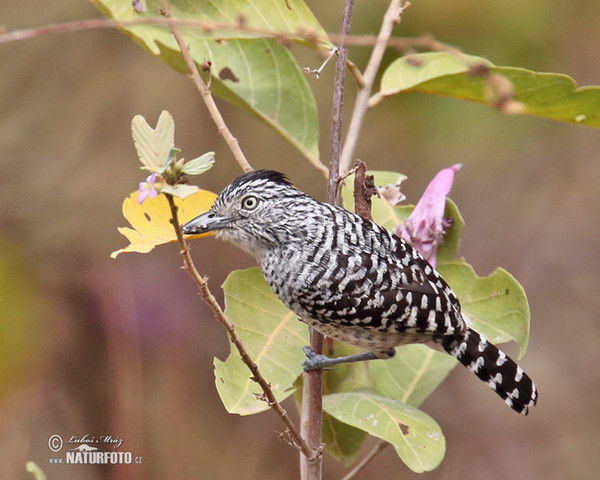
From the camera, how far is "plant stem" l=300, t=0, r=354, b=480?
2.02 meters

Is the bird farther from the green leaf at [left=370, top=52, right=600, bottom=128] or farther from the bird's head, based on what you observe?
the green leaf at [left=370, top=52, right=600, bottom=128]

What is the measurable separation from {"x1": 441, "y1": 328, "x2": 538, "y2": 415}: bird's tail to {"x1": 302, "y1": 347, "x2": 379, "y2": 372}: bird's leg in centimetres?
29

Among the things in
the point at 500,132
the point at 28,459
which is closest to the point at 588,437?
the point at 500,132

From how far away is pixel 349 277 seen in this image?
244 cm

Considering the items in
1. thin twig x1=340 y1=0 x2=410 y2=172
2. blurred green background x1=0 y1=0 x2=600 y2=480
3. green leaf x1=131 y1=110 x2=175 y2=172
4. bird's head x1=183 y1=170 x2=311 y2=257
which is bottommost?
blurred green background x1=0 y1=0 x2=600 y2=480

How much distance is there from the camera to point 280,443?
170 inches

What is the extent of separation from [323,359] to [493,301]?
553mm

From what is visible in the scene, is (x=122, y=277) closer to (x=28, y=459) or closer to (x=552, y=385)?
(x=28, y=459)

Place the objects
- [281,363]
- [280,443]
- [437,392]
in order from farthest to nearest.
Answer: [437,392] < [280,443] < [281,363]

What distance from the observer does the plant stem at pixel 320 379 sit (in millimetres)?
2023

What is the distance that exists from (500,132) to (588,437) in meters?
1.99

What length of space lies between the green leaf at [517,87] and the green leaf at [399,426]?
2.92ft

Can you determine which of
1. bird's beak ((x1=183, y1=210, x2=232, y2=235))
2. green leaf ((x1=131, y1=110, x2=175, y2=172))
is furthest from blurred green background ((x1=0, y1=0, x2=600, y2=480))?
green leaf ((x1=131, y1=110, x2=175, y2=172))

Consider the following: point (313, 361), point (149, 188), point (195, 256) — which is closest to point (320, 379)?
point (313, 361)
